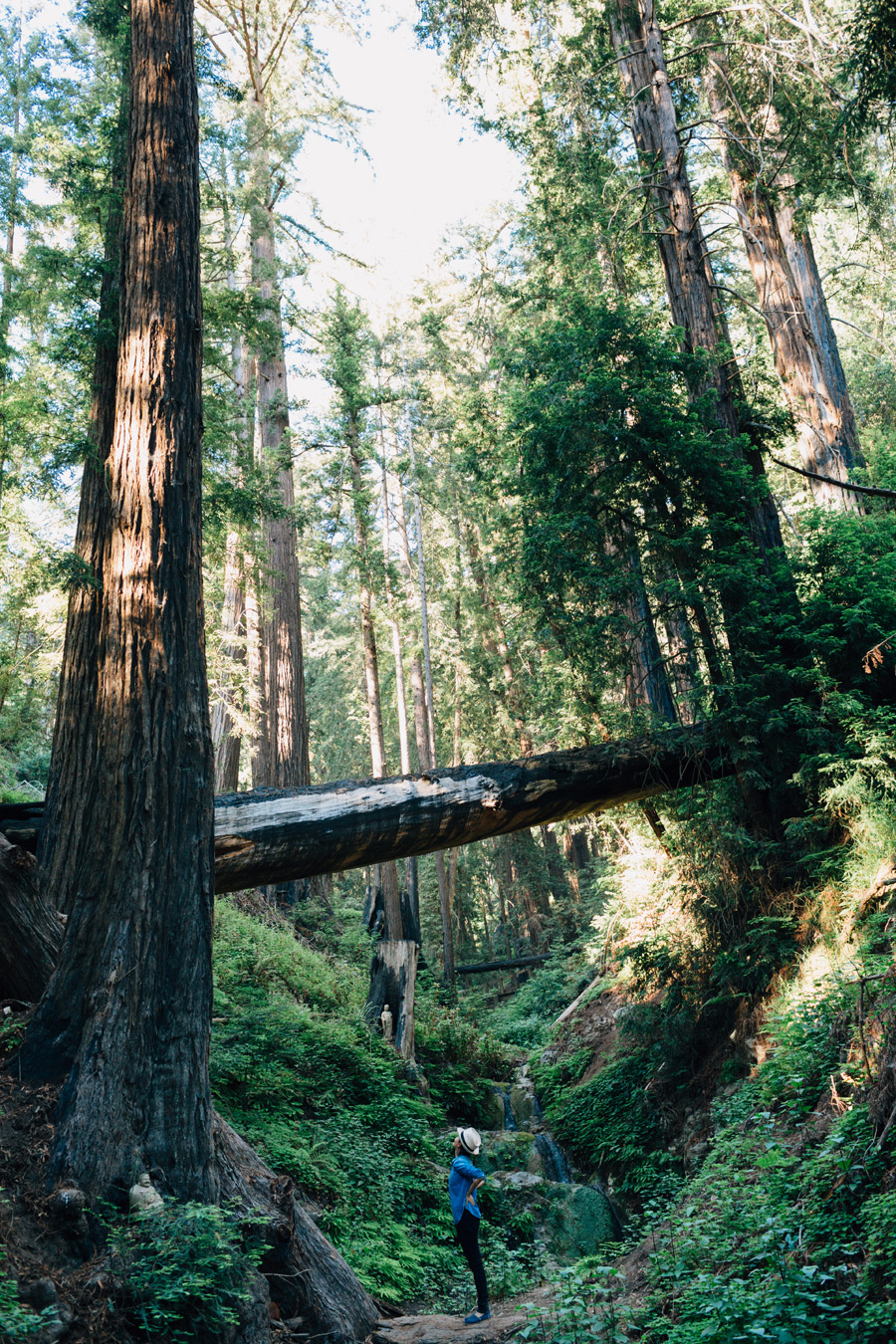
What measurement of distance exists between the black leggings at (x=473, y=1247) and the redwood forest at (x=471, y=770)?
0.13 feet

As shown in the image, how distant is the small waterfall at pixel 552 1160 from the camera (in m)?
9.55

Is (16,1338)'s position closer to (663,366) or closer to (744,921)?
(744,921)

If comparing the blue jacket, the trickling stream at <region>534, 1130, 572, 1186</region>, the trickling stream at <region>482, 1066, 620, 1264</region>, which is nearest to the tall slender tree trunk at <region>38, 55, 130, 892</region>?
the blue jacket

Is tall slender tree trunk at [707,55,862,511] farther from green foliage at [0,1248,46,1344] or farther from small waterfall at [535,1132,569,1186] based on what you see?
green foliage at [0,1248,46,1344]

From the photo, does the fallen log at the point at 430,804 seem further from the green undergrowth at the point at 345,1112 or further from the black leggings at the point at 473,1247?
the black leggings at the point at 473,1247

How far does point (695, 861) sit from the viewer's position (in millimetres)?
8500

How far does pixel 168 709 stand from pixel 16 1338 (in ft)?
9.47

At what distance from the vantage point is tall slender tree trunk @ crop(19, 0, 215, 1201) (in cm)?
421

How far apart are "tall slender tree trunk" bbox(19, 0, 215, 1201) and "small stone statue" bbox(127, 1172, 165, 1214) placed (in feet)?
0.21

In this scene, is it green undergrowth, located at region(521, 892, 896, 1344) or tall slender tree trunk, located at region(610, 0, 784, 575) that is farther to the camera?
tall slender tree trunk, located at region(610, 0, 784, 575)

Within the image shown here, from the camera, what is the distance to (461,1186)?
21.0 ft

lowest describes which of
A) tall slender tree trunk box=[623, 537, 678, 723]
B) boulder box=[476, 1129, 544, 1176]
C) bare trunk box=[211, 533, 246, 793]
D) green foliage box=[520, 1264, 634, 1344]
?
green foliage box=[520, 1264, 634, 1344]

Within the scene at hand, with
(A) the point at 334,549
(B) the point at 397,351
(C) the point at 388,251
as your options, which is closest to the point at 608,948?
(A) the point at 334,549

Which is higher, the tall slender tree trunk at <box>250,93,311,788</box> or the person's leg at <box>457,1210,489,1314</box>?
the tall slender tree trunk at <box>250,93,311,788</box>
